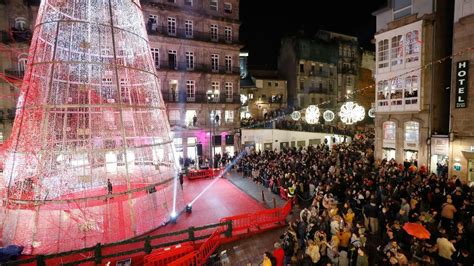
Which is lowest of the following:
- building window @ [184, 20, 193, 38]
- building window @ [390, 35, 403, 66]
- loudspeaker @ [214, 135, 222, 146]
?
loudspeaker @ [214, 135, 222, 146]

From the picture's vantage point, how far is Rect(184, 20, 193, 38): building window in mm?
29797

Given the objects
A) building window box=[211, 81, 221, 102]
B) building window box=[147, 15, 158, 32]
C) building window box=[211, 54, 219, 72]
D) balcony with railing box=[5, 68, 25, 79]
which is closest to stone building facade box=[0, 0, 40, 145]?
balcony with railing box=[5, 68, 25, 79]

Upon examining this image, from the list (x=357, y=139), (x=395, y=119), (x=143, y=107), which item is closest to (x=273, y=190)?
(x=143, y=107)

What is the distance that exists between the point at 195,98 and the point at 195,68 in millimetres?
3547

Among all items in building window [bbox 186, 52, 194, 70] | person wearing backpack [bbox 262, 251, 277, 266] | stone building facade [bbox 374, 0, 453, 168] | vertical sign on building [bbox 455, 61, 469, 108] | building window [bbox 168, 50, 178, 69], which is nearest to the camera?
person wearing backpack [bbox 262, 251, 277, 266]

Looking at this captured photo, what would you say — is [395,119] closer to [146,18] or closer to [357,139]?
[357,139]

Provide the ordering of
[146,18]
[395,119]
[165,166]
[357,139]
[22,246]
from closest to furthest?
[22,246] → [165,166] → [395,119] → [146,18] → [357,139]

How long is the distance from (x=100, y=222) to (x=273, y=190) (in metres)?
11.0

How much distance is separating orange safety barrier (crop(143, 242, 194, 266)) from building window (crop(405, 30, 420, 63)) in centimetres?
2075

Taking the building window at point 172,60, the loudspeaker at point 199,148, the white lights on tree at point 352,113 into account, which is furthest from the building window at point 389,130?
the building window at point 172,60

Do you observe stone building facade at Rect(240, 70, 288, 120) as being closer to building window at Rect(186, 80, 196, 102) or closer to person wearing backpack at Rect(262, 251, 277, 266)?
building window at Rect(186, 80, 196, 102)

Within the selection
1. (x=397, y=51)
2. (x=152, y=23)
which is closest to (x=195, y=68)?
(x=152, y=23)

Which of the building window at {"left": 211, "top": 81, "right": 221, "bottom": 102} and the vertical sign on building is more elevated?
the building window at {"left": 211, "top": 81, "right": 221, "bottom": 102}

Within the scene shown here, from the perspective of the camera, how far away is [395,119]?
69.7 ft
